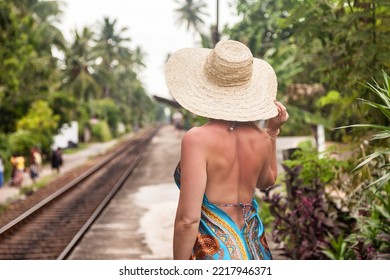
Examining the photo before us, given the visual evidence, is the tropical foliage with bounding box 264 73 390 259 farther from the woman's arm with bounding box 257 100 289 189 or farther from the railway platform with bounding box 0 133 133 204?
the railway platform with bounding box 0 133 133 204

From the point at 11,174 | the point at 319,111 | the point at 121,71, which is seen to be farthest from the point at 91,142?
the point at 319,111

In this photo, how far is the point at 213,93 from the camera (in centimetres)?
213

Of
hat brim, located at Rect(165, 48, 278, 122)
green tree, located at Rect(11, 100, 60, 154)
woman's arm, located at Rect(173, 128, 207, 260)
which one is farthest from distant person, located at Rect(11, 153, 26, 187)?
woman's arm, located at Rect(173, 128, 207, 260)

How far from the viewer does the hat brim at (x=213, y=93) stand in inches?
81.0

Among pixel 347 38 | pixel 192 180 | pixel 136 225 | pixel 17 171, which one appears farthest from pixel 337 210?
pixel 17 171

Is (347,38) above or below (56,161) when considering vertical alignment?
above

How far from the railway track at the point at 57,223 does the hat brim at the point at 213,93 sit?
16.6ft

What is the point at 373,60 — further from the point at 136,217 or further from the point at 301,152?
the point at 136,217

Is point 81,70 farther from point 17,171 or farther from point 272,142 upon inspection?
point 272,142

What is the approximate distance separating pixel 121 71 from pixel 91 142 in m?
15.4

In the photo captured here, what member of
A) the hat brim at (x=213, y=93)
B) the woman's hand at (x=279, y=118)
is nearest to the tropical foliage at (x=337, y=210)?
the woman's hand at (x=279, y=118)

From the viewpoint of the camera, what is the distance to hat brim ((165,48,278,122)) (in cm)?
206

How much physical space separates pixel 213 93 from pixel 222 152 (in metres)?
0.33

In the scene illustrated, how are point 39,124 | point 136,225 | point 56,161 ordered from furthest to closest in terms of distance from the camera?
point 39,124, point 56,161, point 136,225
